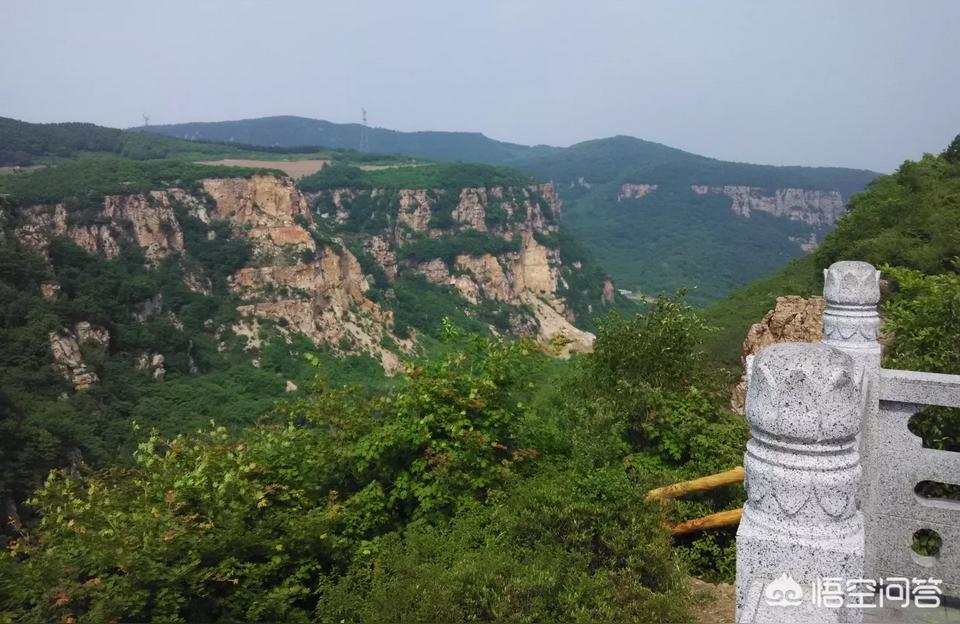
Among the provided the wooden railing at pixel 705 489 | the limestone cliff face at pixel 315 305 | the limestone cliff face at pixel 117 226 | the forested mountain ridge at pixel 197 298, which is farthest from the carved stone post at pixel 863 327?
the limestone cliff face at pixel 315 305

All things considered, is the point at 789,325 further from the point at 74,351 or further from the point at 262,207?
the point at 262,207

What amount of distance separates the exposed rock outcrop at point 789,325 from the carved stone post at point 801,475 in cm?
1109

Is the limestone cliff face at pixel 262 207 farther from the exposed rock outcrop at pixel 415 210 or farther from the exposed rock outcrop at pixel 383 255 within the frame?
the exposed rock outcrop at pixel 415 210

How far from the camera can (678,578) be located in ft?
19.9

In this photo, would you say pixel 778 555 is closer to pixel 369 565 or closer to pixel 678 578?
pixel 678 578

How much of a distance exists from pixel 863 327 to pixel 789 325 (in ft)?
32.7

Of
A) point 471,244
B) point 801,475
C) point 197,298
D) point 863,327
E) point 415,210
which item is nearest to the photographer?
point 801,475

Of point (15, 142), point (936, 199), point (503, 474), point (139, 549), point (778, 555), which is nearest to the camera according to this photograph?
point (778, 555)

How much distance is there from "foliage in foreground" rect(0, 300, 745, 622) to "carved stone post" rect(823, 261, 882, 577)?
1.94 m

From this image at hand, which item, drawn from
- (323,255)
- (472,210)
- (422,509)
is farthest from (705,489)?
(472,210)

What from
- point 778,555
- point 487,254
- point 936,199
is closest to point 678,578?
point 778,555

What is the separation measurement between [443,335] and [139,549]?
5478mm

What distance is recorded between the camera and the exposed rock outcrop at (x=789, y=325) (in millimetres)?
13672

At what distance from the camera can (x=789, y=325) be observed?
46.8 feet
